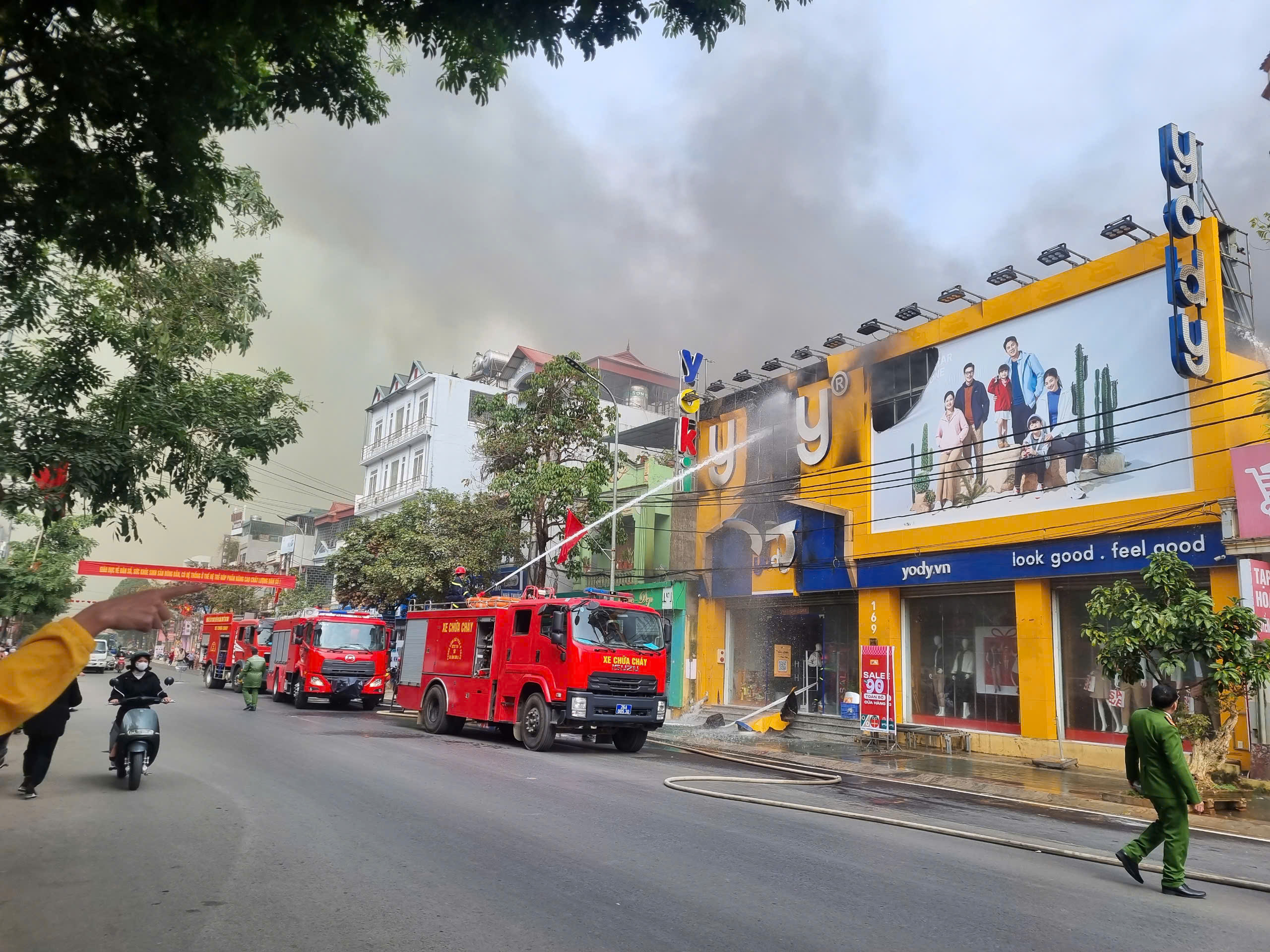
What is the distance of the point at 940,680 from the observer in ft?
72.1

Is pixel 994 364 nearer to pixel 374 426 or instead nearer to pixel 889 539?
pixel 889 539

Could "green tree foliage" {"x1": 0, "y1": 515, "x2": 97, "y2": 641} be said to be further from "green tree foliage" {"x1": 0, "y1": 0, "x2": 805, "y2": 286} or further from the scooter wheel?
"green tree foliage" {"x1": 0, "y1": 0, "x2": 805, "y2": 286}

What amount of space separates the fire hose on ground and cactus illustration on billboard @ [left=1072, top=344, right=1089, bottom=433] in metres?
9.39

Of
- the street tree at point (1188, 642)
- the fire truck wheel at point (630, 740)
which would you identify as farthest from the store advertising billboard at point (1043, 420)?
the fire truck wheel at point (630, 740)

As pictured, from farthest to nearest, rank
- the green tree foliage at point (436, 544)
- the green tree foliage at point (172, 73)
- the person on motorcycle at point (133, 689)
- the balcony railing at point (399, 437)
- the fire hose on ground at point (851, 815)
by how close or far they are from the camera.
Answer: the balcony railing at point (399, 437) → the green tree foliage at point (436, 544) → the person on motorcycle at point (133, 689) → the fire hose on ground at point (851, 815) → the green tree foliage at point (172, 73)

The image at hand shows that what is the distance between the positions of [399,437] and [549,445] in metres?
26.8

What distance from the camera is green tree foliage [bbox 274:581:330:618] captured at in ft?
174

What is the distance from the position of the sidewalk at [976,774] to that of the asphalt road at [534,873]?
1.51 m

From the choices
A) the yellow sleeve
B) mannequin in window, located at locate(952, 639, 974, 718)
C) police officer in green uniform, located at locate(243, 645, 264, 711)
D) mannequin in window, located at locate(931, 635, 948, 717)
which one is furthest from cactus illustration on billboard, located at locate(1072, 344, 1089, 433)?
police officer in green uniform, located at locate(243, 645, 264, 711)

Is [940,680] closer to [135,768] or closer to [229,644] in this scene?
[135,768]

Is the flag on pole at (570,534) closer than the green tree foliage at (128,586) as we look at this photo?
Yes

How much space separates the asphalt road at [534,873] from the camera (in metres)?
5.23

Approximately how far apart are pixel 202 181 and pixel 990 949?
7222mm

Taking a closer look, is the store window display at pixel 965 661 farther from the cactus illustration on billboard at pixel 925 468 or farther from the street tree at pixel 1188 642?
the street tree at pixel 1188 642
